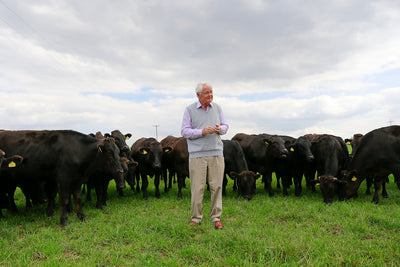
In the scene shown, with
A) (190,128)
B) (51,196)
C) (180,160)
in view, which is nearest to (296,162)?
(180,160)

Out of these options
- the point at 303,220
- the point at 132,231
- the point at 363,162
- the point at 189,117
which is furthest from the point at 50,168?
the point at 363,162

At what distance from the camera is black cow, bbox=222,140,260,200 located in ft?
26.7

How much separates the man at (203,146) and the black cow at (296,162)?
14.8ft

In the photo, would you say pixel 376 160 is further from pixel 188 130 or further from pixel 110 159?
pixel 110 159

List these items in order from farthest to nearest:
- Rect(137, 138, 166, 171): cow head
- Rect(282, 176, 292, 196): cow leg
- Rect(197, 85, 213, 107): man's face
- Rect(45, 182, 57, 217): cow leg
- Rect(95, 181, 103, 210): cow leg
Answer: Rect(282, 176, 292, 196): cow leg → Rect(137, 138, 166, 171): cow head → Rect(95, 181, 103, 210): cow leg → Rect(45, 182, 57, 217): cow leg → Rect(197, 85, 213, 107): man's face

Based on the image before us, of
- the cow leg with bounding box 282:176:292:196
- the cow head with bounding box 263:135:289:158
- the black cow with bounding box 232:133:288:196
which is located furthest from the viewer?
the black cow with bounding box 232:133:288:196

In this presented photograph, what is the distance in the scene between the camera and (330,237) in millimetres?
4801

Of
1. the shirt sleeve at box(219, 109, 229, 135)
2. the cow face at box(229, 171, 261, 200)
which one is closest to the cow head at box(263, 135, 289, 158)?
the cow face at box(229, 171, 261, 200)

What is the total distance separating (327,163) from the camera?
8422mm

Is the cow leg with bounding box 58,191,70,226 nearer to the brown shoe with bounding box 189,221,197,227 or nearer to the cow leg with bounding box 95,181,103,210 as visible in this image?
the cow leg with bounding box 95,181,103,210

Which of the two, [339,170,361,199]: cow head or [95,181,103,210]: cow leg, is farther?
[339,170,361,199]: cow head

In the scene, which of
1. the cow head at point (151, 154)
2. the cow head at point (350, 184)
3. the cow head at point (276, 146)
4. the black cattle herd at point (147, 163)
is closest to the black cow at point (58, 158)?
the black cattle herd at point (147, 163)

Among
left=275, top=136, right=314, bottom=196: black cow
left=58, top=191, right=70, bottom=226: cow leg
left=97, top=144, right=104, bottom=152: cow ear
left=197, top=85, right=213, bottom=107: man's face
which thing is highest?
left=197, top=85, right=213, bottom=107: man's face

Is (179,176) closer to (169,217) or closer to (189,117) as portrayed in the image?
(169,217)
